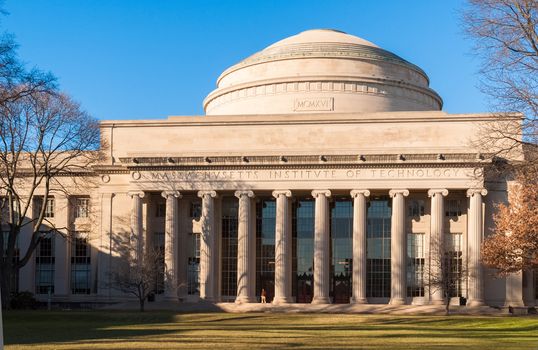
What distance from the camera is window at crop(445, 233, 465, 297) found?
220ft

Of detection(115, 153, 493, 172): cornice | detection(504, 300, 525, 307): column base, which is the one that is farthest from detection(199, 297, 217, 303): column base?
detection(504, 300, 525, 307): column base

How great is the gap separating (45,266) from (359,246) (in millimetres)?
27999

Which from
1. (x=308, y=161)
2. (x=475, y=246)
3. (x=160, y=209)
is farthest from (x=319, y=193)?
(x=160, y=209)

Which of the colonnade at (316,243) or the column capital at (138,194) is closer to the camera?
the colonnade at (316,243)

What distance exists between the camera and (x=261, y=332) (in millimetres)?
39031

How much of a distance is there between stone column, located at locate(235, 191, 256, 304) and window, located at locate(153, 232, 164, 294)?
6327 mm

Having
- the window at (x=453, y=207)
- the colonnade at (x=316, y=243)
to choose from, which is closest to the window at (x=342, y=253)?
the colonnade at (x=316, y=243)

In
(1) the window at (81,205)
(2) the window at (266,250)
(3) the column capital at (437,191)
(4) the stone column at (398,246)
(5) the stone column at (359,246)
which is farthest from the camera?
(1) the window at (81,205)

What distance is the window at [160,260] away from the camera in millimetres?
70125

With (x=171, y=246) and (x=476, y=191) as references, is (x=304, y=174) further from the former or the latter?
(x=476, y=191)

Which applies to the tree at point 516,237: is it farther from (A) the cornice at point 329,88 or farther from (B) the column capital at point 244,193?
(A) the cornice at point 329,88

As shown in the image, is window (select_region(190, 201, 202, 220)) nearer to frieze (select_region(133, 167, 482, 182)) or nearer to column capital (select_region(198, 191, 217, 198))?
column capital (select_region(198, 191, 217, 198))

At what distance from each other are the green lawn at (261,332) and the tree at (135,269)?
692 centimetres

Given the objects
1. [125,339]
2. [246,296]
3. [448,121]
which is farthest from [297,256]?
[125,339]
